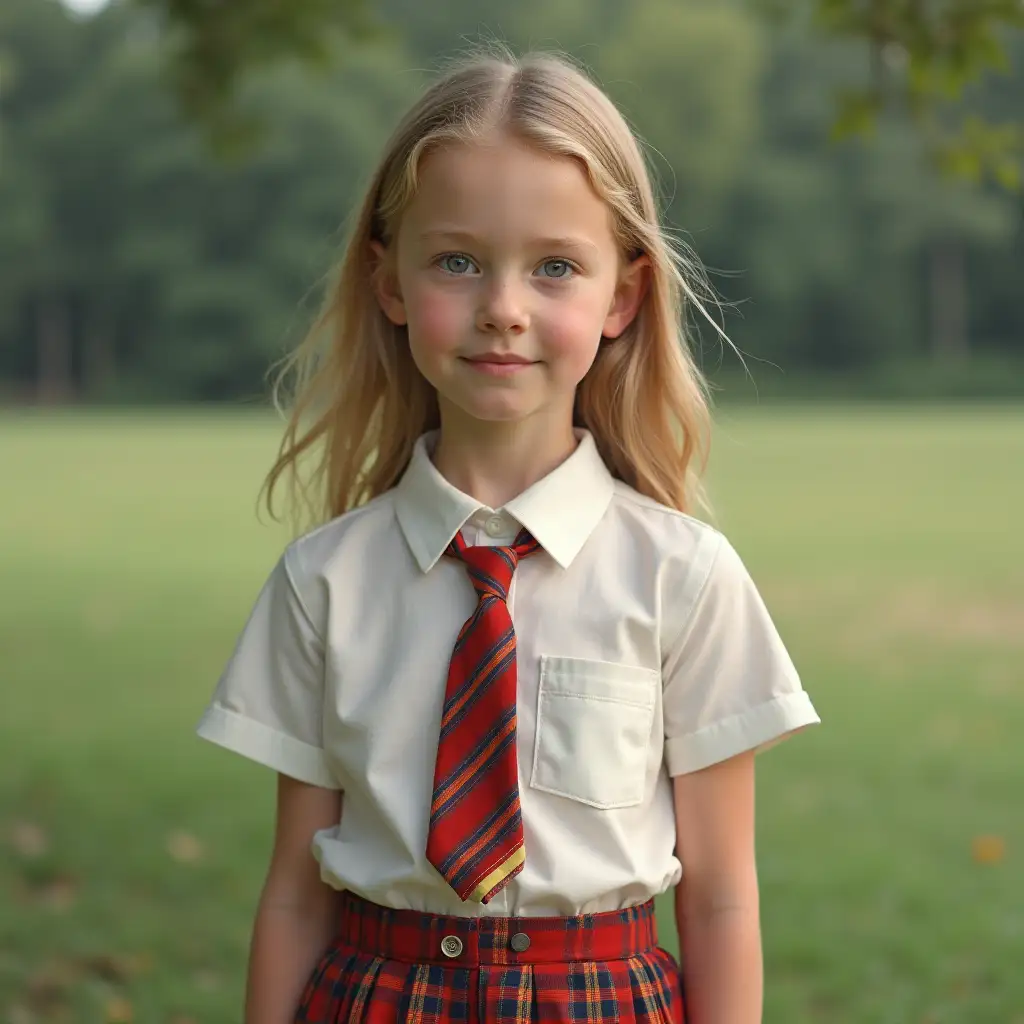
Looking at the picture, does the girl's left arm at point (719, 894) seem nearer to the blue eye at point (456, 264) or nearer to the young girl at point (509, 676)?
the young girl at point (509, 676)

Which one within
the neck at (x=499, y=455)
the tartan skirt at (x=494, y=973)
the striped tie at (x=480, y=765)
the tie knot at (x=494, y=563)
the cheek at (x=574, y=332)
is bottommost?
the tartan skirt at (x=494, y=973)

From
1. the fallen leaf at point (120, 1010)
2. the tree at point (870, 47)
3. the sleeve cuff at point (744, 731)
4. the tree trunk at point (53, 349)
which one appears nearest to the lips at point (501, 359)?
the sleeve cuff at point (744, 731)

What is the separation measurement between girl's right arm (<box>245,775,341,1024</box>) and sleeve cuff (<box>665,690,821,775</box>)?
0.47m

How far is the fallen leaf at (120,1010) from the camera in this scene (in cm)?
372

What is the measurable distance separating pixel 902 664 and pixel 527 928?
7369mm

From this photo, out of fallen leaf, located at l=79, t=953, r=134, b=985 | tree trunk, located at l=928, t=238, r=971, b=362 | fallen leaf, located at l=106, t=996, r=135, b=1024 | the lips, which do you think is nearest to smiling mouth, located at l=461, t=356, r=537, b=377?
the lips

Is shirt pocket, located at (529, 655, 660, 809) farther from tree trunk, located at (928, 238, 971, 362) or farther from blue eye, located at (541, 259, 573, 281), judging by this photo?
tree trunk, located at (928, 238, 971, 362)

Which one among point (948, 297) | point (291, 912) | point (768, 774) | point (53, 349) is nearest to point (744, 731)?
point (291, 912)

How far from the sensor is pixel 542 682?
2020mm

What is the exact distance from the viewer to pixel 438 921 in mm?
1999

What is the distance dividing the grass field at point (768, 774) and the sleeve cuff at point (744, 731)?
810 millimetres

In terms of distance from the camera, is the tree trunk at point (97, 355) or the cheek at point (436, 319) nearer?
the cheek at point (436, 319)

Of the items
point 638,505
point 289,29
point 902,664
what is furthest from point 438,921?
point 902,664

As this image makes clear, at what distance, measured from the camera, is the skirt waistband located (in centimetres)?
198
